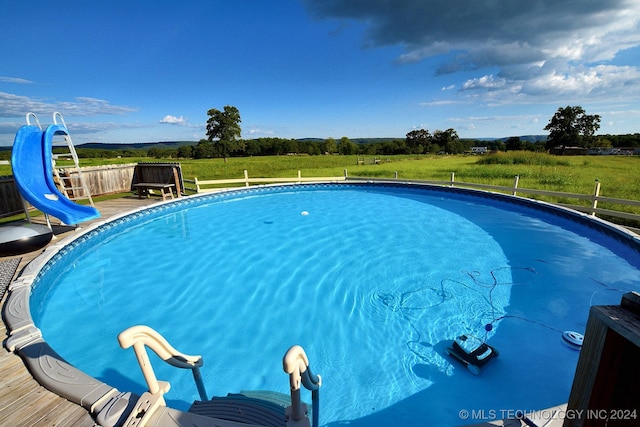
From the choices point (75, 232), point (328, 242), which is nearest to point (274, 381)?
point (328, 242)

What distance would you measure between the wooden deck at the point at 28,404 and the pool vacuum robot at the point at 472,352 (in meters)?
4.21

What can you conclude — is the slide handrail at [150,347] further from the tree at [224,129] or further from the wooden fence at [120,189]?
the tree at [224,129]

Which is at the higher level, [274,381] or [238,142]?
[238,142]

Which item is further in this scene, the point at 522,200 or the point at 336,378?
the point at 522,200

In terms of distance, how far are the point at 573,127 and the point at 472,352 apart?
68.1 meters

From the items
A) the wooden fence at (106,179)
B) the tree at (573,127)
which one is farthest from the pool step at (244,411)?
the tree at (573,127)

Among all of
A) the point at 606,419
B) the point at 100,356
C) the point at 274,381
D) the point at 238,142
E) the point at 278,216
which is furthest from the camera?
the point at 238,142

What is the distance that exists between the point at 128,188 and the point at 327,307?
12.6m

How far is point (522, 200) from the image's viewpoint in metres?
11.7

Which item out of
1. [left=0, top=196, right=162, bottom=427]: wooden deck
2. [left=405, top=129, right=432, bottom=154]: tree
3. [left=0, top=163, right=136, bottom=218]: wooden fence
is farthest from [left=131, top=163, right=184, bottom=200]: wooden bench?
[left=405, top=129, right=432, bottom=154]: tree

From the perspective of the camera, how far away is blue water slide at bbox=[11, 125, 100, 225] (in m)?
6.80

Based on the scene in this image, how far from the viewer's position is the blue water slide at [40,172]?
6.80 metres

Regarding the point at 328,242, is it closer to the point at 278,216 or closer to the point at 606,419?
the point at 278,216

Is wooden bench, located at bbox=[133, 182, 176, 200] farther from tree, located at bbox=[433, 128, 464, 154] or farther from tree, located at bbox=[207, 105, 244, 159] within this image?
tree, located at bbox=[433, 128, 464, 154]
